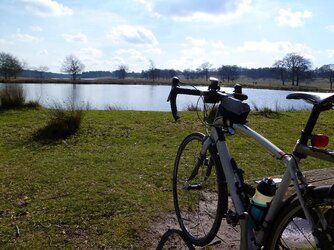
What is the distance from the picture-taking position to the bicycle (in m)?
2.04

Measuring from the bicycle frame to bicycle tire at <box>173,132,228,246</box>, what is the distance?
13cm

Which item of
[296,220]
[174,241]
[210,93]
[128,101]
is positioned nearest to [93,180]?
[174,241]

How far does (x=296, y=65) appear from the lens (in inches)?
3071

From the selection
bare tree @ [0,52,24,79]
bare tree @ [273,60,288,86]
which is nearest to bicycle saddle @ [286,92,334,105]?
bare tree @ [0,52,24,79]

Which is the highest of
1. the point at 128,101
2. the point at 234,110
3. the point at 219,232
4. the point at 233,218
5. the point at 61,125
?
the point at 234,110

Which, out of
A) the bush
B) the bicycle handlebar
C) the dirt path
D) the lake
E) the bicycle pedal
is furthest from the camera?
the lake

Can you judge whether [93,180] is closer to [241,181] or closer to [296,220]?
[241,181]

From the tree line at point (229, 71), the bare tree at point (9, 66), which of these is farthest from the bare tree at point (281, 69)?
the bare tree at point (9, 66)

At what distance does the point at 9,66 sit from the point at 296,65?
52993mm

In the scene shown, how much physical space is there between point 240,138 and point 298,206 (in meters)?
6.72

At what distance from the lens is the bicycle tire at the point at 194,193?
3.45 meters

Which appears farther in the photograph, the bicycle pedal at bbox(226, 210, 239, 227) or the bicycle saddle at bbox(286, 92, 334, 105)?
the bicycle pedal at bbox(226, 210, 239, 227)

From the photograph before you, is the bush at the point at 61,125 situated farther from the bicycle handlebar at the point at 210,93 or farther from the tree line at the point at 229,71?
the tree line at the point at 229,71

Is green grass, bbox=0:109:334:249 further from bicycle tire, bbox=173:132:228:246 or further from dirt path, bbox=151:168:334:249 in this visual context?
bicycle tire, bbox=173:132:228:246
